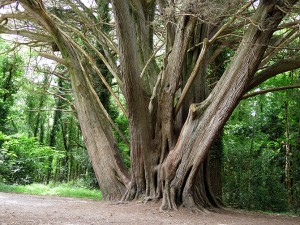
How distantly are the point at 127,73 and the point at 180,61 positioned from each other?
1523mm

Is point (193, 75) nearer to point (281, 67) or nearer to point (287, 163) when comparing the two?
point (281, 67)

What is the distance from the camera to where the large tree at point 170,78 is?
6.33 meters

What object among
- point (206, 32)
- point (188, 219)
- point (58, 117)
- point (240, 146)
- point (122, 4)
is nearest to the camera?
point (188, 219)

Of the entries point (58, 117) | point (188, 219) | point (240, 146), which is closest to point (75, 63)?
point (188, 219)

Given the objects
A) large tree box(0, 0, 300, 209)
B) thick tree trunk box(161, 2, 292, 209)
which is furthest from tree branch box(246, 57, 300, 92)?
thick tree trunk box(161, 2, 292, 209)

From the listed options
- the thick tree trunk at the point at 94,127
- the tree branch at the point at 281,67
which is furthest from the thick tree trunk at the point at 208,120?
the thick tree trunk at the point at 94,127

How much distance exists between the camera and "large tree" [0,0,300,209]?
249 inches

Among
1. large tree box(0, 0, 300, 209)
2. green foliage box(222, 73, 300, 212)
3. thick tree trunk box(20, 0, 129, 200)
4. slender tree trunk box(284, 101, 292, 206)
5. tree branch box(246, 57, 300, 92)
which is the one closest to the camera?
large tree box(0, 0, 300, 209)

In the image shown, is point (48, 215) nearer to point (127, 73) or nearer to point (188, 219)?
point (188, 219)

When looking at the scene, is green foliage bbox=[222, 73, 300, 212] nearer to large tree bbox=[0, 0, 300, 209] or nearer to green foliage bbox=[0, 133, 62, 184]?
large tree bbox=[0, 0, 300, 209]

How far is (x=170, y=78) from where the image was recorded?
770 centimetres

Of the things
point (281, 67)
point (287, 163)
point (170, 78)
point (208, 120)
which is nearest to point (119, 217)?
point (208, 120)

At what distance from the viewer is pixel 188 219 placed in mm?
5660

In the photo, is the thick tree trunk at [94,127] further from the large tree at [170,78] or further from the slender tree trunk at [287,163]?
the slender tree trunk at [287,163]
